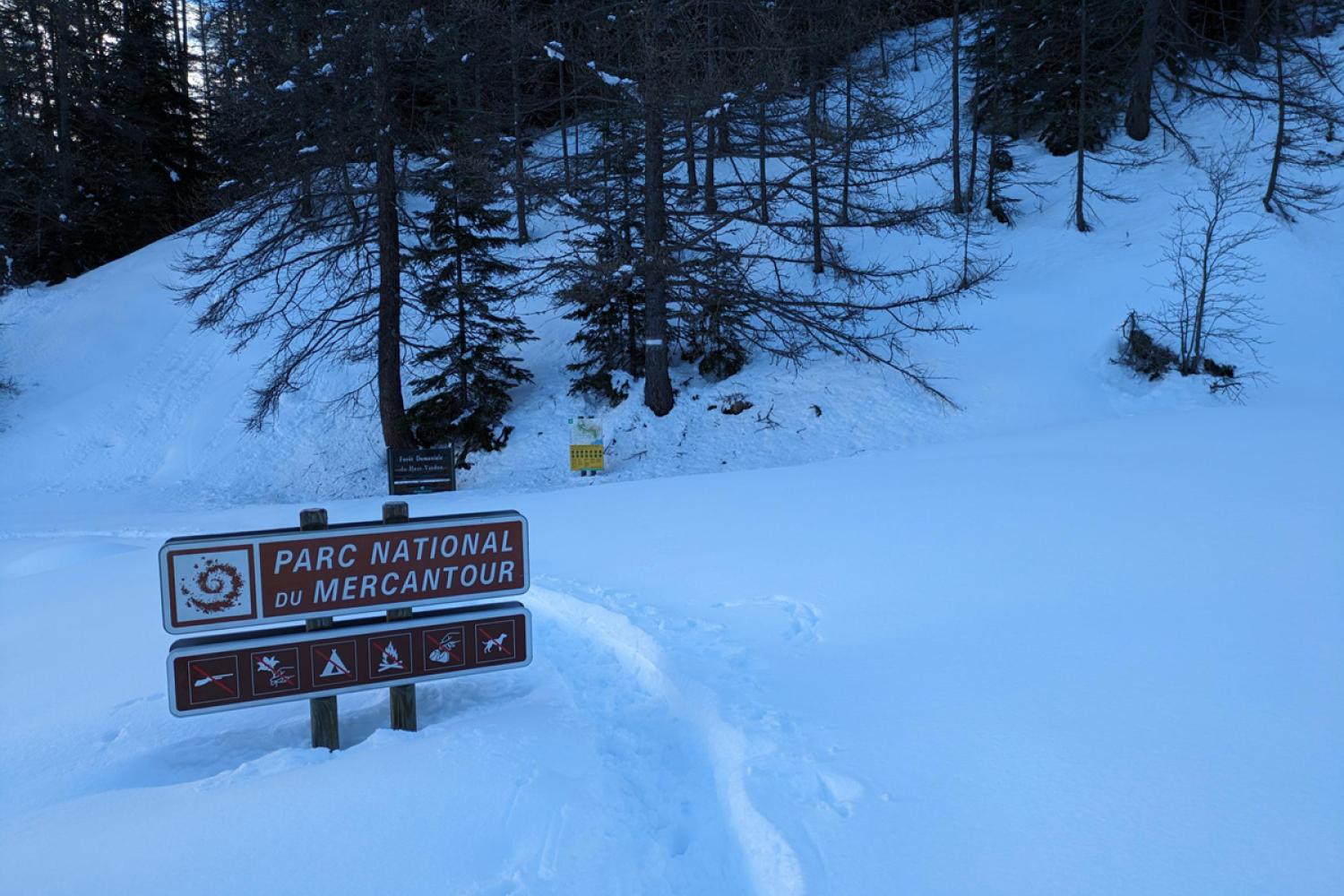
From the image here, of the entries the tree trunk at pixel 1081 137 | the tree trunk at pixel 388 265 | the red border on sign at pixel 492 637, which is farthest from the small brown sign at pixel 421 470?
the tree trunk at pixel 1081 137

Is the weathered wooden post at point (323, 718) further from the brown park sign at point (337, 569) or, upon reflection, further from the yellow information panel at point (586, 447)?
the yellow information panel at point (586, 447)

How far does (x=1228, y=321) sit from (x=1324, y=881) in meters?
15.4

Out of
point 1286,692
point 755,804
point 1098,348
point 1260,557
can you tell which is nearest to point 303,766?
point 755,804

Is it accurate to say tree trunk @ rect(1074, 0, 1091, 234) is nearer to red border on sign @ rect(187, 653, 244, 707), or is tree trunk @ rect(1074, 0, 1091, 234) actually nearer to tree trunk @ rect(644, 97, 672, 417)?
tree trunk @ rect(644, 97, 672, 417)

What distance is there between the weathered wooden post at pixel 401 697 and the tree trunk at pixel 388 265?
440 inches

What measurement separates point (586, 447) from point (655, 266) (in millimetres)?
3214

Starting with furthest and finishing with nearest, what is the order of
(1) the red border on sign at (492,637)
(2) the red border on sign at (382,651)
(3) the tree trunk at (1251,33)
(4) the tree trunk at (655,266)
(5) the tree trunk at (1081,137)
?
(3) the tree trunk at (1251,33), (5) the tree trunk at (1081,137), (4) the tree trunk at (655,266), (1) the red border on sign at (492,637), (2) the red border on sign at (382,651)

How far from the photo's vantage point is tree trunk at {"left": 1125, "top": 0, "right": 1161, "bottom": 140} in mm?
20938

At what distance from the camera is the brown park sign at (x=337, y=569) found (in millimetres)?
3771

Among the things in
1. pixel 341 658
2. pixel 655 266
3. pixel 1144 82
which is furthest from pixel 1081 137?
pixel 341 658

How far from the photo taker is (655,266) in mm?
13297

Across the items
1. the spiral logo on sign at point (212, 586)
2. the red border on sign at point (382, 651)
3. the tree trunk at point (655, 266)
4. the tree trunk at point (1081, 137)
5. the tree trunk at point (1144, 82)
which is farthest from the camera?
the tree trunk at point (1144, 82)

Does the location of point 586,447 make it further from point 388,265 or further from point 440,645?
point 440,645

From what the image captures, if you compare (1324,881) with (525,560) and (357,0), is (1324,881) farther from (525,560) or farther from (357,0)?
(357,0)
